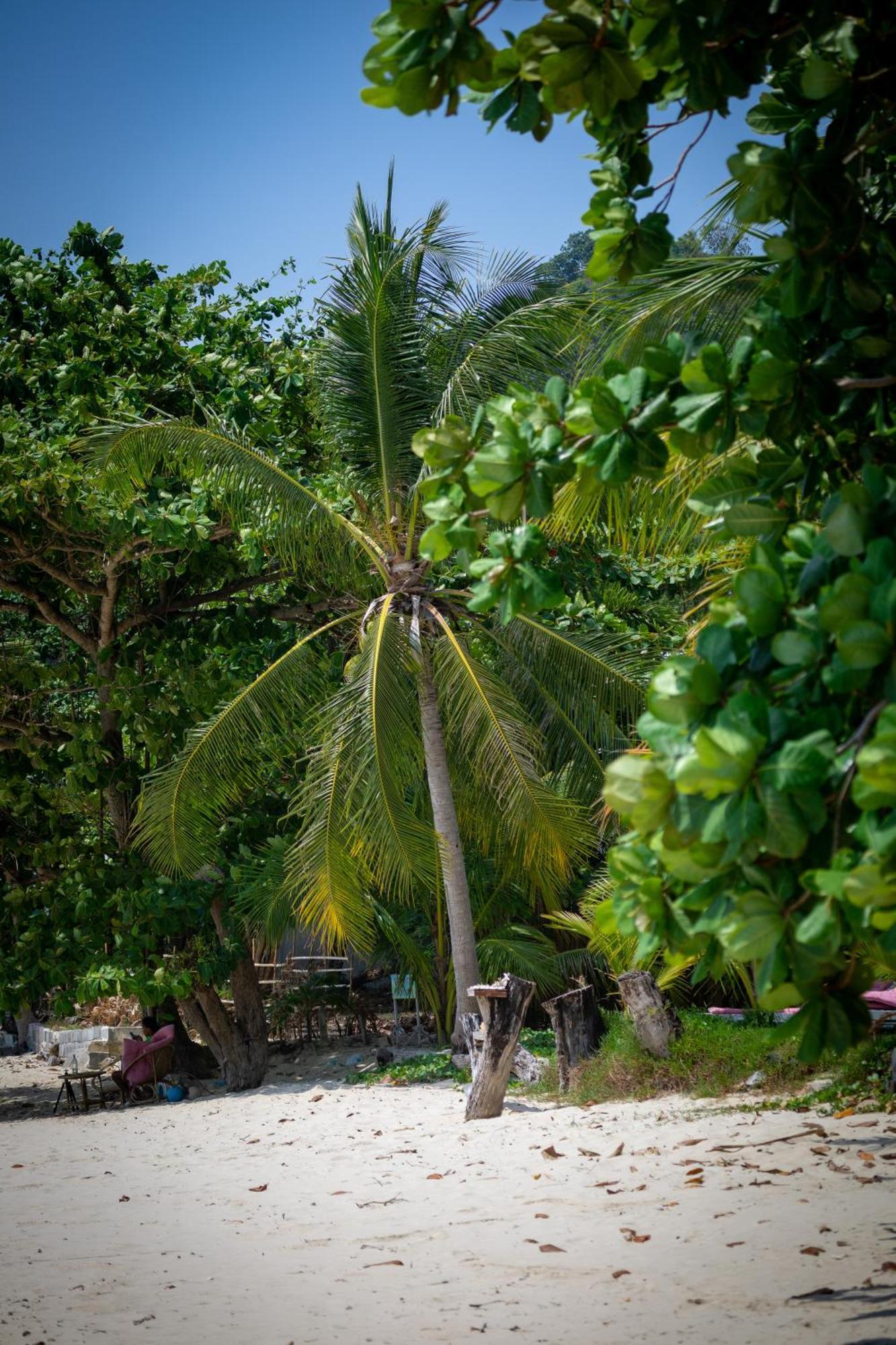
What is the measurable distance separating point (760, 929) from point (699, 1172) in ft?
14.6

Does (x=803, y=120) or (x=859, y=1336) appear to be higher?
(x=803, y=120)

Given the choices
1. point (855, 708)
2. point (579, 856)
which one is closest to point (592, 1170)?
point (579, 856)

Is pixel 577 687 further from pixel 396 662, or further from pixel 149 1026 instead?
pixel 149 1026

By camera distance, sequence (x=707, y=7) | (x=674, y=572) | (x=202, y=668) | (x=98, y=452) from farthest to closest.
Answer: (x=674, y=572) < (x=202, y=668) < (x=98, y=452) < (x=707, y=7)

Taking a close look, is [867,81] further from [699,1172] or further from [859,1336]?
[699,1172]

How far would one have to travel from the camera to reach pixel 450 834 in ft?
35.0

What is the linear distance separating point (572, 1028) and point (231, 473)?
5.50 m

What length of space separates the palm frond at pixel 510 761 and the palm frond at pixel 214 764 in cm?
129

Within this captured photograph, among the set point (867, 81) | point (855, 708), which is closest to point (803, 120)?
point (867, 81)

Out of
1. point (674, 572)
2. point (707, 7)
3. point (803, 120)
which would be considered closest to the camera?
point (707, 7)

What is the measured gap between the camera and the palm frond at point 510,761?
1002 centimetres

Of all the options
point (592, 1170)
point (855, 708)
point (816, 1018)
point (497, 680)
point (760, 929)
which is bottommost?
point (592, 1170)

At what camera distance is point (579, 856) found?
10.6 metres

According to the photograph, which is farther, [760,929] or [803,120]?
[803,120]
